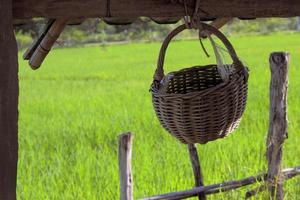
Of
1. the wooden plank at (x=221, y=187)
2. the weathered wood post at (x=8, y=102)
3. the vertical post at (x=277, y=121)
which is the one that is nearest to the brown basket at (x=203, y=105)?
the weathered wood post at (x=8, y=102)

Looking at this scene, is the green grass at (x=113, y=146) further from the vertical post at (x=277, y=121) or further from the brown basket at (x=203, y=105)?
the brown basket at (x=203, y=105)

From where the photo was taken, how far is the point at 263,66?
12844 millimetres

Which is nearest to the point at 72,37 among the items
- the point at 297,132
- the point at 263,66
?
the point at 263,66

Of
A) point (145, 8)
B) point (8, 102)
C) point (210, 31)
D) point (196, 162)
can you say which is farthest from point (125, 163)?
point (8, 102)

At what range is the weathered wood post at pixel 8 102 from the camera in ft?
5.81

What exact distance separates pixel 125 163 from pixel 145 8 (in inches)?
39.6

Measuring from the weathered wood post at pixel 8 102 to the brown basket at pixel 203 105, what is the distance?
21.1 inches

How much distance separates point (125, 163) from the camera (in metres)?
2.82

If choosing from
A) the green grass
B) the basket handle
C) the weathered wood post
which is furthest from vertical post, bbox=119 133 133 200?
the weathered wood post

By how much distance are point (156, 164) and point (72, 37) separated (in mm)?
30518

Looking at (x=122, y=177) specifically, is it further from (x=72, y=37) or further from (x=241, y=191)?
(x=72, y=37)

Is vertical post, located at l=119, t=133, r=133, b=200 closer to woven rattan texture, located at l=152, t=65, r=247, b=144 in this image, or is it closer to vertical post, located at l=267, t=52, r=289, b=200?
woven rattan texture, located at l=152, t=65, r=247, b=144

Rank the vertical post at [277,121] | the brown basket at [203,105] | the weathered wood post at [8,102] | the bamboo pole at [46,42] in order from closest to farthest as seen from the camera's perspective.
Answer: the weathered wood post at [8,102]
the brown basket at [203,105]
the bamboo pole at [46,42]
the vertical post at [277,121]

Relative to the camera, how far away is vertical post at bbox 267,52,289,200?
11.6ft
